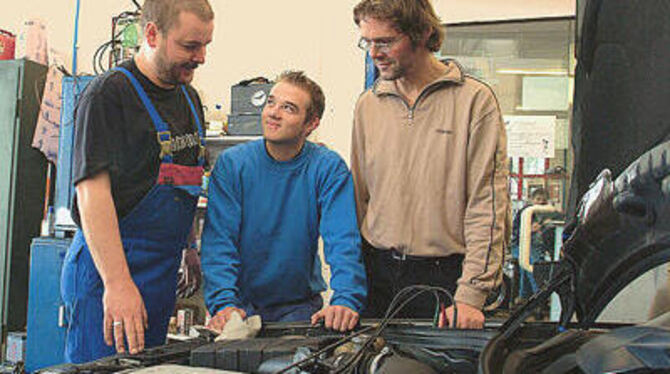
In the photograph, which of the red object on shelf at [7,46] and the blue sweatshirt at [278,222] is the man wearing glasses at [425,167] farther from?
the red object on shelf at [7,46]

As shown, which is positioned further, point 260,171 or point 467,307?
point 260,171

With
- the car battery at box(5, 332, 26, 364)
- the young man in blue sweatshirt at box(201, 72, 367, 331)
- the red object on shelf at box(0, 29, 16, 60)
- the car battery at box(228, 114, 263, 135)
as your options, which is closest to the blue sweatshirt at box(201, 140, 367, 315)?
the young man in blue sweatshirt at box(201, 72, 367, 331)

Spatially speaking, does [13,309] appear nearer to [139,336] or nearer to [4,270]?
[4,270]

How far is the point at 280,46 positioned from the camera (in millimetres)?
4500

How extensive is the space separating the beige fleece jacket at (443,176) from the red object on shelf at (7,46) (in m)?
3.89

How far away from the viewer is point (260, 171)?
68.8 inches

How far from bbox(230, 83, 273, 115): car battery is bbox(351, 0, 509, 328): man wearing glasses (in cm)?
232

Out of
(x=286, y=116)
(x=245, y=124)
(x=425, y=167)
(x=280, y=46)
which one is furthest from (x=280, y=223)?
(x=280, y=46)

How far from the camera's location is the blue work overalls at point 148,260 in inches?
62.2

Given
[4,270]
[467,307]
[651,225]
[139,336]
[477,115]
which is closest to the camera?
[651,225]

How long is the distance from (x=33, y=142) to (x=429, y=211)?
3.55 metres

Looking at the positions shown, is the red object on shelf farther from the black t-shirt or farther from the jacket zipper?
the jacket zipper

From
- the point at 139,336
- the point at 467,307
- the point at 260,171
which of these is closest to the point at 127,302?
the point at 139,336

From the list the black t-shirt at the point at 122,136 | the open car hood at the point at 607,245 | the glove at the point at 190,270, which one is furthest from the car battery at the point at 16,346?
the open car hood at the point at 607,245
